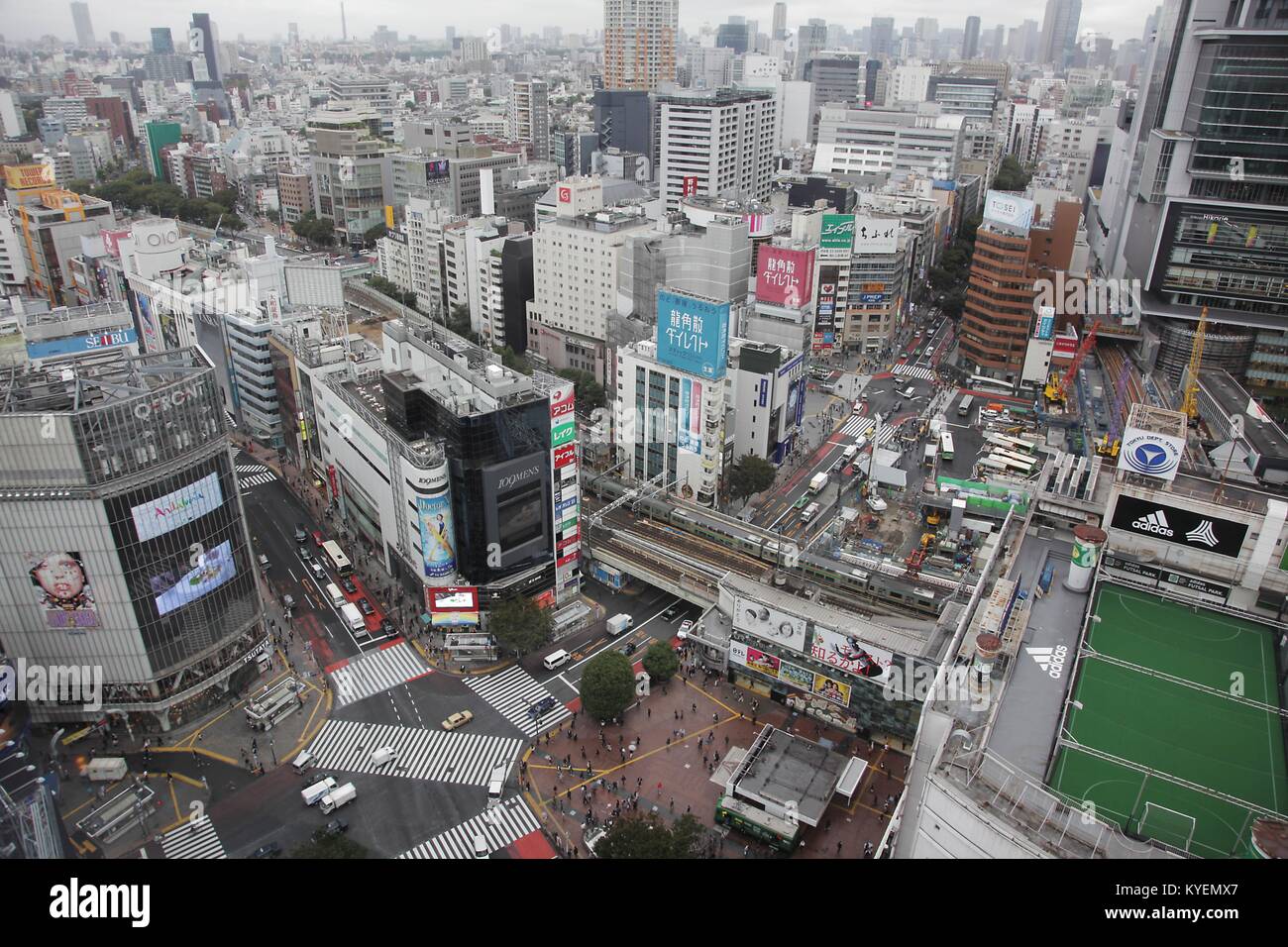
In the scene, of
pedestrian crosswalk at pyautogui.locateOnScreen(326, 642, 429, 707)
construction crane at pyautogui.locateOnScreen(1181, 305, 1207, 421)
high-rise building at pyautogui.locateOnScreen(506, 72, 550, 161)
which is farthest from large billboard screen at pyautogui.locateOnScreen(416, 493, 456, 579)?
high-rise building at pyautogui.locateOnScreen(506, 72, 550, 161)

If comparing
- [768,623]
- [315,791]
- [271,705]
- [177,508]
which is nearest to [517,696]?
[315,791]

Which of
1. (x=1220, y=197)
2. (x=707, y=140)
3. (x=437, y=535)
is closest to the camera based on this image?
(x=437, y=535)

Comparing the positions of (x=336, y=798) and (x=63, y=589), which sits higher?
(x=63, y=589)

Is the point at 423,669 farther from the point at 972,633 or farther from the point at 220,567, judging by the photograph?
the point at 972,633

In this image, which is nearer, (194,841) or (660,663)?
(194,841)

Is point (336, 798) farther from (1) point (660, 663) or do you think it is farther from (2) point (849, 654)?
(2) point (849, 654)

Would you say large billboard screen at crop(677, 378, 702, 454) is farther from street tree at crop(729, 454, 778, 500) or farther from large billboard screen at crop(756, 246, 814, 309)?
large billboard screen at crop(756, 246, 814, 309)
